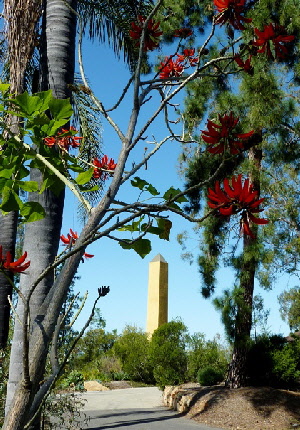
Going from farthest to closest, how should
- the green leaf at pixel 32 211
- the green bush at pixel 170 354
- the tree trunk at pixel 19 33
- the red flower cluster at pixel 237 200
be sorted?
the green bush at pixel 170 354 → the tree trunk at pixel 19 33 → the green leaf at pixel 32 211 → the red flower cluster at pixel 237 200

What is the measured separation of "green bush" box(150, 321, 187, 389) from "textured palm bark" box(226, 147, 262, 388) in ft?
10.6

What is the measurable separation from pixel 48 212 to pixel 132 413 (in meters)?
8.32

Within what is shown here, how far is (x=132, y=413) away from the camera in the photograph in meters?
10.6

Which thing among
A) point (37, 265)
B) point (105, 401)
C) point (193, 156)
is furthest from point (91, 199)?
point (37, 265)

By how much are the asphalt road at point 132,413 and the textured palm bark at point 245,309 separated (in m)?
1.42

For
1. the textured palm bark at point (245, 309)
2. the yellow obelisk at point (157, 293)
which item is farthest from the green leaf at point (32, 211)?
the yellow obelisk at point (157, 293)

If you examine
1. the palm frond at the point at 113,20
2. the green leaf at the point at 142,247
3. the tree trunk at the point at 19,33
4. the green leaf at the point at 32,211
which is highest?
the palm frond at the point at 113,20

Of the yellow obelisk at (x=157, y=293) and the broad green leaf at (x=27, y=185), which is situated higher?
the yellow obelisk at (x=157, y=293)

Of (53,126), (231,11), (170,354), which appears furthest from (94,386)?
(53,126)

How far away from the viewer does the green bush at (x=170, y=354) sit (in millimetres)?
13945

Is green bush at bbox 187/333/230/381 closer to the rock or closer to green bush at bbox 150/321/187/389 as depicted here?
green bush at bbox 150/321/187/389

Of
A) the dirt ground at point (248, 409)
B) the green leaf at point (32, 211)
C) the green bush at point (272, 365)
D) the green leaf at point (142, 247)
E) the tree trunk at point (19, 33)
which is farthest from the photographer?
the green bush at point (272, 365)

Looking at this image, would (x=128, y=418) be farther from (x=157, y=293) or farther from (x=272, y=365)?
(x=157, y=293)

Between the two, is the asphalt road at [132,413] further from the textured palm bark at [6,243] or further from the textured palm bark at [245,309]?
the textured palm bark at [6,243]
